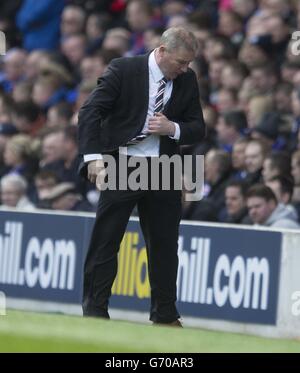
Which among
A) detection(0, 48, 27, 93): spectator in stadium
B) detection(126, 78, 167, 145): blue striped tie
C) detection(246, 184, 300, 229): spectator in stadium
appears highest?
detection(0, 48, 27, 93): spectator in stadium

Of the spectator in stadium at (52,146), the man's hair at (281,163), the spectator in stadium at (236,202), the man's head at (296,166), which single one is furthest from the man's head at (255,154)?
the spectator in stadium at (52,146)

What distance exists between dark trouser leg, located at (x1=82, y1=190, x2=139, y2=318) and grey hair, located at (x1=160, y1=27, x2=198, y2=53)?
102 centimetres

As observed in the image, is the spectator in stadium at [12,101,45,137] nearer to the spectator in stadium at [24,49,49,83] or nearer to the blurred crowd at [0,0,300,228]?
the blurred crowd at [0,0,300,228]

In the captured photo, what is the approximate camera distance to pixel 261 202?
12.0 meters

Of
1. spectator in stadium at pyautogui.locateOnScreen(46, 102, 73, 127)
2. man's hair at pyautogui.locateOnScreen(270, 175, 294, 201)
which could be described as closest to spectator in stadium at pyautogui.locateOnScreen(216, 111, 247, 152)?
man's hair at pyautogui.locateOnScreen(270, 175, 294, 201)

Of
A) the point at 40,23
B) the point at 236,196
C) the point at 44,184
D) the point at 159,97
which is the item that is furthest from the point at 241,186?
the point at 40,23

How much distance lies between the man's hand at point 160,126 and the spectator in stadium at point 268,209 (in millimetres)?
2817

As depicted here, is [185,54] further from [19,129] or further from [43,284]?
[19,129]

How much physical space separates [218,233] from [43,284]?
1.95m

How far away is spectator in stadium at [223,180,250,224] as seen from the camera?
1257cm

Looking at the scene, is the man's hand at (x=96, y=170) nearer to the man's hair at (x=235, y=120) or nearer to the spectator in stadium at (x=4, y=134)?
the man's hair at (x=235, y=120)

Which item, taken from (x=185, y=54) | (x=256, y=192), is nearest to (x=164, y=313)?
(x=185, y=54)

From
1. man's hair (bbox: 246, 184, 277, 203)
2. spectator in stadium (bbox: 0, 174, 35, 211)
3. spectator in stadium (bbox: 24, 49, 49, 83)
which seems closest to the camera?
man's hair (bbox: 246, 184, 277, 203)

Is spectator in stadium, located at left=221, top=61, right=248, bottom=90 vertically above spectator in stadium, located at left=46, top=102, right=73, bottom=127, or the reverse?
spectator in stadium, located at left=221, top=61, right=248, bottom=90
